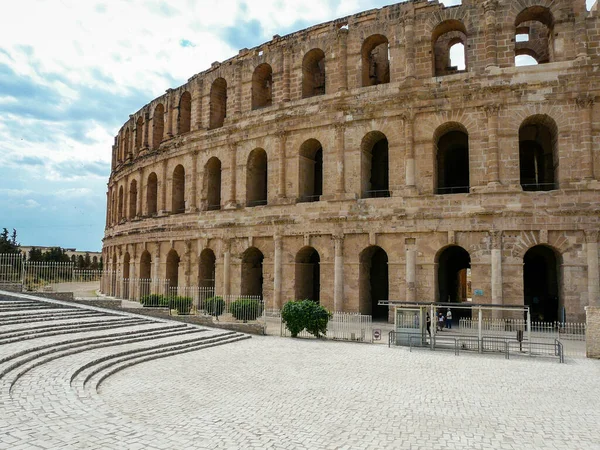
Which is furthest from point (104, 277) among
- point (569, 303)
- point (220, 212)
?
point (569, 303)

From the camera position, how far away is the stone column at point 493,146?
67.2 ft

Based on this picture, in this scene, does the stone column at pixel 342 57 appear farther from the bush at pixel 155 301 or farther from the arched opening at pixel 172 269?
the arched opening at pixel 172 269

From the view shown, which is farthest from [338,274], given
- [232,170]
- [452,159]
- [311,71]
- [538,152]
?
[538,152]

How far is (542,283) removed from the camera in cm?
2486

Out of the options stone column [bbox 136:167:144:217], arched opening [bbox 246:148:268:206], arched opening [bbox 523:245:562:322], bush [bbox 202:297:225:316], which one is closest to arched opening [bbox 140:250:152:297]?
stone column [bbox 136:167:144:217]

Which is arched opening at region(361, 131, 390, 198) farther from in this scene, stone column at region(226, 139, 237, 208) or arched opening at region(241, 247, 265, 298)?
stone column at region(226, 139, 237, 208)

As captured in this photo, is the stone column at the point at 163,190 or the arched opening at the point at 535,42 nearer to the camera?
the arched opening at the point at 535,42

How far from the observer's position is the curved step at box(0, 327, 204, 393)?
10098 mm

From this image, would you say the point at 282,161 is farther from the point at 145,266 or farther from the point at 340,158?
the point at 145,266

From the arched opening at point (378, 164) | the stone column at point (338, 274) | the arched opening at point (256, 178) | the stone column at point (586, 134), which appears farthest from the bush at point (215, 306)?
the stone column at point (586, 134)

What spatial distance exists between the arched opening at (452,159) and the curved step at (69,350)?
14.6m

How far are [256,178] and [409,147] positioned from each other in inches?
383

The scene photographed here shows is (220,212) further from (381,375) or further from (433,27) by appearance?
(381,375)

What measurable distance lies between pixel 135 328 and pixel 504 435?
511 inches
